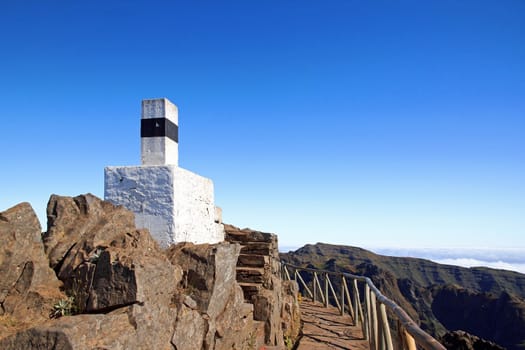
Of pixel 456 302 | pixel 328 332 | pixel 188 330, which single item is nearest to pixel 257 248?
pixel 328 332

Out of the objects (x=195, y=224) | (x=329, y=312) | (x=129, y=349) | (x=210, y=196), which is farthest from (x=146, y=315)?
(x=329, y=312)

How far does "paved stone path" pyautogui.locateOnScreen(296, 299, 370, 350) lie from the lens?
1027 cm

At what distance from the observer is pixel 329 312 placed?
Result: 15266 millimetres

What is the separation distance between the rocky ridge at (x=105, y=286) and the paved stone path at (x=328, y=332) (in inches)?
120

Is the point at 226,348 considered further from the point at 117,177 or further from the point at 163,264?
the point at 117,177

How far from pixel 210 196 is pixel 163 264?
4.77 meters

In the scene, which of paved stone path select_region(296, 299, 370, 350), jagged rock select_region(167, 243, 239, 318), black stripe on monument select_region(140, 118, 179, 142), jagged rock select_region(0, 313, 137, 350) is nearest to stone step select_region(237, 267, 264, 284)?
paved stone path select_region(296, 299, 370, 350)

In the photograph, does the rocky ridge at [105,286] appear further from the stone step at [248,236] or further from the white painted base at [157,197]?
the stone step at [248,236]

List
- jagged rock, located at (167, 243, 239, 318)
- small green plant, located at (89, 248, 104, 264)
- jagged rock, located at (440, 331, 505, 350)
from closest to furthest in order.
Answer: small green plant, located at (89, 248, 104, 264) → jagged rock, located at (167, 243, 239, 318) → jagged rock, located at (440, 331, 505, 350)

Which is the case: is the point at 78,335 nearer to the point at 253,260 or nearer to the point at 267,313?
the point at 267,313

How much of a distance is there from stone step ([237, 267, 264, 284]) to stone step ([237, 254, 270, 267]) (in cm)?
35

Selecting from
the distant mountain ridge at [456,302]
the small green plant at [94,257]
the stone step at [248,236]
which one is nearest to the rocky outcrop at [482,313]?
the distant mountain ridge at [456,302]

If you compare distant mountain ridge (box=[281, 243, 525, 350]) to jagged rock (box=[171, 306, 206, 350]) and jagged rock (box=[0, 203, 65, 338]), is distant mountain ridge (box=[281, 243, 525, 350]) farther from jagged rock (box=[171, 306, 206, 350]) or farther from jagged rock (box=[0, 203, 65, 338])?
jagged rock (box=[0, 203, 65, 338])

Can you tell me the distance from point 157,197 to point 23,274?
11.1ft
